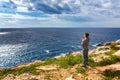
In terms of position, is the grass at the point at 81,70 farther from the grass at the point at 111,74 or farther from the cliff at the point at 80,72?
the grass at the point at 111,74

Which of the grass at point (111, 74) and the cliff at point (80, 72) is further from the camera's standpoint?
the cliff at point (80, 72)

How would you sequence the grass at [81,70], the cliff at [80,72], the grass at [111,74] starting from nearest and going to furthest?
the grass at [111,74] < the cliff at [80,72] < the grass at [81,70]

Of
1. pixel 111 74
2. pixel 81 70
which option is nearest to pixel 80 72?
pixel 81 70

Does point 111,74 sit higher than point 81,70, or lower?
lower

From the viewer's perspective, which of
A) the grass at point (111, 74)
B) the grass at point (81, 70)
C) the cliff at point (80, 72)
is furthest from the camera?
the grass at point (81, 70)

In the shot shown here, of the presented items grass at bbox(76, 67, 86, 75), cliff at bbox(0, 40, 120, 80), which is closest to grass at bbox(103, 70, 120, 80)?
cliff at bbox(0, 40, 120, 80)

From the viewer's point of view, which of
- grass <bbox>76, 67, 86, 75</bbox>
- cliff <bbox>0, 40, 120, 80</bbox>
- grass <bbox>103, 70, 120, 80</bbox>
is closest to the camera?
grass <bbox>103, 70, 120, 80</bbox>

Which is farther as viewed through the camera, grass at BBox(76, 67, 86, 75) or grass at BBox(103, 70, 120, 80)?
grass at BBox(76, 67, 86, 75)

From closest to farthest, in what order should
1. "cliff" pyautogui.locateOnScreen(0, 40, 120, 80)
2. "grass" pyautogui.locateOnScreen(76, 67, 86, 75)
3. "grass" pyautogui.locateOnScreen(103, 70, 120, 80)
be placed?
"grass" pyautogui.locateOnScreen(103, 70, 120, 80) → "cliff" pyautogui.locateOnScreen(0, 40, 120, 80) → "grass" pyautogui.locateOnScreen(76, 67, 86, 75)

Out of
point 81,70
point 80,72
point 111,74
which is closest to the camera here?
point 111,74

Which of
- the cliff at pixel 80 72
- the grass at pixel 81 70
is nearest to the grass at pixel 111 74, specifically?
the cliff at pixel 80 72

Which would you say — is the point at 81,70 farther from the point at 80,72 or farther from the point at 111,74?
the point at 111,74

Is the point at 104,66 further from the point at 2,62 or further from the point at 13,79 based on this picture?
the point at 2,62

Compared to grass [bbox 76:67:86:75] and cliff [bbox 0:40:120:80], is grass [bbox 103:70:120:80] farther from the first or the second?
grass [bbox 76:67:86:75]
